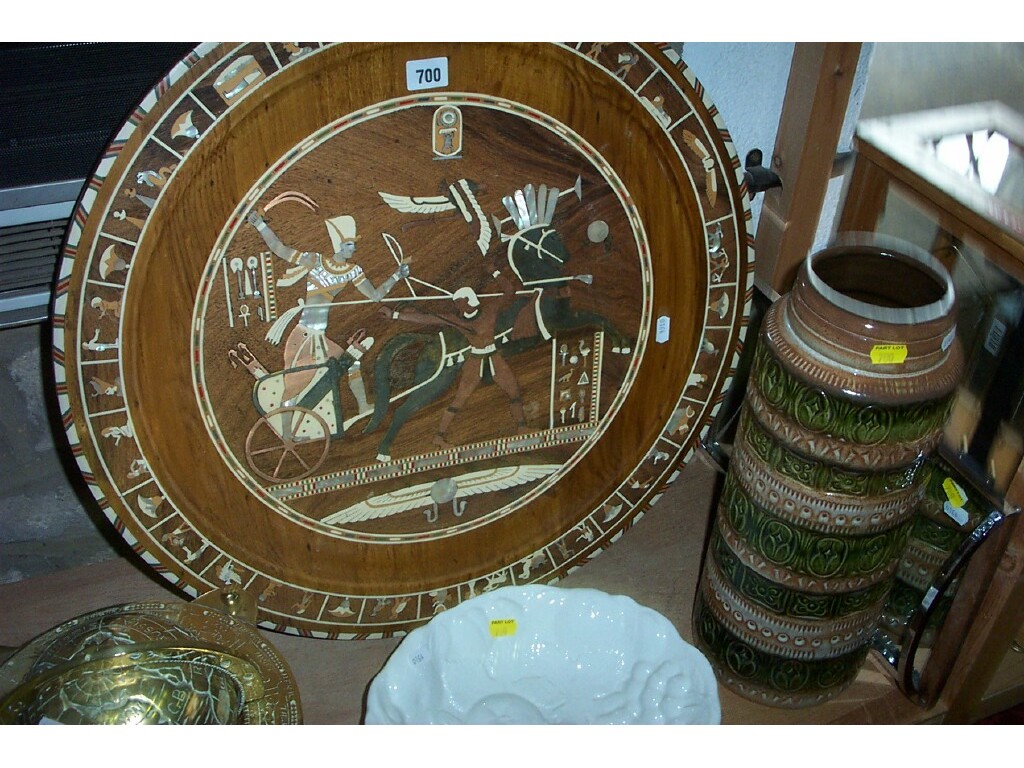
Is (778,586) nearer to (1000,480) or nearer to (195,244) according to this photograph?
(1000,480)

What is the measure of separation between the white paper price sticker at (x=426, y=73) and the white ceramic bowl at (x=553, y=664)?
601 millimetres

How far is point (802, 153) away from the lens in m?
1.37

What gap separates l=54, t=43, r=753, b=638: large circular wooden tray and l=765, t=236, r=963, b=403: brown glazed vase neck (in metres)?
0.12

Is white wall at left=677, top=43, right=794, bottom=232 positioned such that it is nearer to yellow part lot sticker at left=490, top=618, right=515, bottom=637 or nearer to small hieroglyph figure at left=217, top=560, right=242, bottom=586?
yellow part lot sticker at left=490, top=618, right=515, bottom=637

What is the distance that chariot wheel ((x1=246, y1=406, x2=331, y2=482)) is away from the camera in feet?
3.56

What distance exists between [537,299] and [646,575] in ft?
1.71

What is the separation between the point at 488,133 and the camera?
3.32 feet

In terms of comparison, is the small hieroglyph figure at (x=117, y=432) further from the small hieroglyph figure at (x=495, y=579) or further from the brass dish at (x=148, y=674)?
the small hieroglyph figure at (x=495, y=579)

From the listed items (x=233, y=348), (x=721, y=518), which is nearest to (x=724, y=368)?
(x=721, y=518)

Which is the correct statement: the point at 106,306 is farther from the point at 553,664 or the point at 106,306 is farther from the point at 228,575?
the point at 553,664

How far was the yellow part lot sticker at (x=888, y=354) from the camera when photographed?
1.01m

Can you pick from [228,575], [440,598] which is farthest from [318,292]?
[440,598]

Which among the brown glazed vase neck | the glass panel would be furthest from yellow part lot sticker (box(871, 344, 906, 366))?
the glass panel

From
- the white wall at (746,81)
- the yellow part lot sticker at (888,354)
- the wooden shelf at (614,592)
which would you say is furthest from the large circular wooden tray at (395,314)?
the white wall at (746,81)
